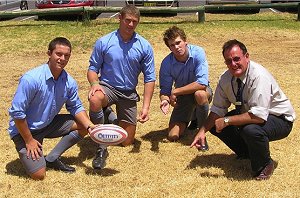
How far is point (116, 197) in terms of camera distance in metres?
4.11

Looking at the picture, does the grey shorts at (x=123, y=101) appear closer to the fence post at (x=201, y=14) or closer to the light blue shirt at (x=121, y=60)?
the light blue shirt at (x=121, y=60)

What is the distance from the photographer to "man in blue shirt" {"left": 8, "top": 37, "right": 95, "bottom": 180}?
14.0ft

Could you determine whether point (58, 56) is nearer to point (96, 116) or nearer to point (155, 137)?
point (96, 116)

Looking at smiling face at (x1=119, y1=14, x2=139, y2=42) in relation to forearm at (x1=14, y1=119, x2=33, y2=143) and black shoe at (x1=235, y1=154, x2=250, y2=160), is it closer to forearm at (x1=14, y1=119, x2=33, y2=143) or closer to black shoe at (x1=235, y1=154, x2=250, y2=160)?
forearm at (x1=14, y1=119, x2=33, y2=143)

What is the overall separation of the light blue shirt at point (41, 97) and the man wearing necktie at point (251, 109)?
1.33 m

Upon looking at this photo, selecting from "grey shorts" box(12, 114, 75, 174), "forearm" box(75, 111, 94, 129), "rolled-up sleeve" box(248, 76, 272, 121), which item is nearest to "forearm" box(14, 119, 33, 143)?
"grey shorts" box(12, 114, 75, 174)

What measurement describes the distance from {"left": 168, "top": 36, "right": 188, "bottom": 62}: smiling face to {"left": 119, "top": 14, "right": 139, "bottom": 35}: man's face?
0.42 meters

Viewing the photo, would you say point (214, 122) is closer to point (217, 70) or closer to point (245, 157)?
point (245, 157)

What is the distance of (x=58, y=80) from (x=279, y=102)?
2.07 meters

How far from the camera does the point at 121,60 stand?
5164 millimetres

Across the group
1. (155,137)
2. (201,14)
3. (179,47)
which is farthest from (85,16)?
(179,47)

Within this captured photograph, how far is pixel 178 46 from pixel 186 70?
37 cm

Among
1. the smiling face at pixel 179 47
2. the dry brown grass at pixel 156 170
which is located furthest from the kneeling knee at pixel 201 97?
the dry brown grass at pixel 156 170

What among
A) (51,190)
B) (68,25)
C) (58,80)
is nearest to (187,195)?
(51,190)
